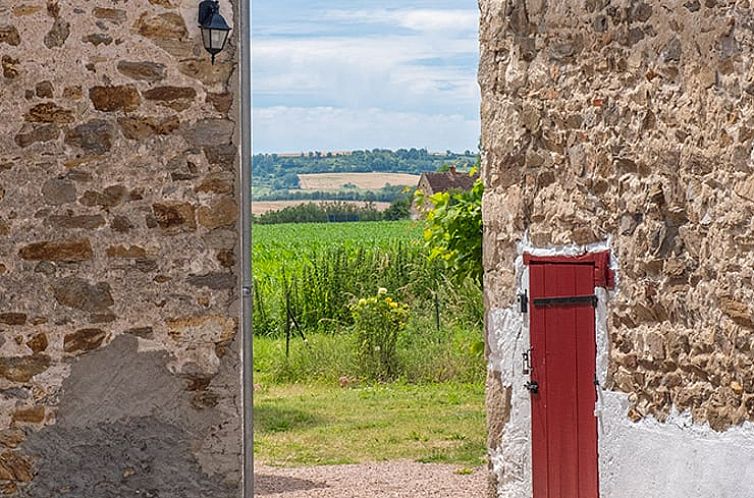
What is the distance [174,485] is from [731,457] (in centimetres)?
290

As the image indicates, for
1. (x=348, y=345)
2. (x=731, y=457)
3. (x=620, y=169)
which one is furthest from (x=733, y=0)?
(x=348, y=345)

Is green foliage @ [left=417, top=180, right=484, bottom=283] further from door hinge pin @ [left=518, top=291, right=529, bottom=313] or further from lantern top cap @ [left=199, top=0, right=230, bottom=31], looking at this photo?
lantern top cap @ [left=199, top=0, right=230, bottom=31]

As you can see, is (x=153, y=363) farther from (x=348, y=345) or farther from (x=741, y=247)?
(x=348, y=345)

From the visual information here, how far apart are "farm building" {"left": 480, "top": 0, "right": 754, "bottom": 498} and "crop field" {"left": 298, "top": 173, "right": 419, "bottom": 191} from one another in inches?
1572

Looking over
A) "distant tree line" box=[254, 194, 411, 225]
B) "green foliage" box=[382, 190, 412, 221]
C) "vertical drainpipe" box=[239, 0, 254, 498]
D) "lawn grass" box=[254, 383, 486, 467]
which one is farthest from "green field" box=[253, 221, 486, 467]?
"distant tree line" box=[254, 194, 411, 225]

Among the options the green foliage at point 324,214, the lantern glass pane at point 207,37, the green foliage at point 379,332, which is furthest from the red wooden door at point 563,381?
the green foliage at point 324,214

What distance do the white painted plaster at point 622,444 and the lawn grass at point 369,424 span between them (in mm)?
3440

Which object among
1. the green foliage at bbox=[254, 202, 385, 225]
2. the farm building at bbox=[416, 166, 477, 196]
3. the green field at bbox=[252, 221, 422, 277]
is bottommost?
the green field at bbox=[252, 221, 422, 277]

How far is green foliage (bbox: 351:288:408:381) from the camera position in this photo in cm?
1557

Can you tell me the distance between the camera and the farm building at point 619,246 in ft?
21.0

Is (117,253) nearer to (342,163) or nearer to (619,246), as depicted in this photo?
(619,246)

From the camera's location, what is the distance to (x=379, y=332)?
618 inches

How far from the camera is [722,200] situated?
6.44 m

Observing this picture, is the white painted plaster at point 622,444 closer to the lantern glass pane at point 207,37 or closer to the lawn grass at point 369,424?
the lantern glass pane at point 207,37
